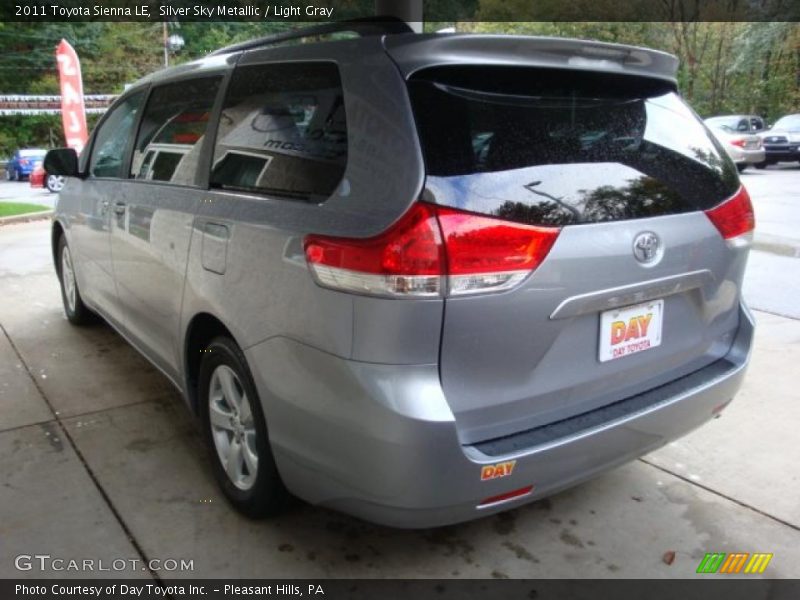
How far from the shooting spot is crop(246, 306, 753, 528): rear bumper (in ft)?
6.31

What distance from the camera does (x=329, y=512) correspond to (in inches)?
109

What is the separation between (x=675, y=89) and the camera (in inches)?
105

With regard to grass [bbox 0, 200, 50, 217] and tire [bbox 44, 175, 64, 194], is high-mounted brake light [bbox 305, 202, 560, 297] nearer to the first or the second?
grass [bbox 0, 200, 50, 217]

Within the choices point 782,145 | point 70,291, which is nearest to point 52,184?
point 70,291

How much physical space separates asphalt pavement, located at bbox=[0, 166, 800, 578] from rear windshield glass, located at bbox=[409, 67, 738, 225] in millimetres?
1259

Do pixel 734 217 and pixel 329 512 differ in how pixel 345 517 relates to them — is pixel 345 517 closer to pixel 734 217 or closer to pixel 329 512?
pixel 329 512

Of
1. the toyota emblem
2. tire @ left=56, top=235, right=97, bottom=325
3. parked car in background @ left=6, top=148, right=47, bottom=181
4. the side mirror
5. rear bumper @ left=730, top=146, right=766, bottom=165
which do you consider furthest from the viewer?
parked car in background @ left=6, top=148, right=47, bottom=181

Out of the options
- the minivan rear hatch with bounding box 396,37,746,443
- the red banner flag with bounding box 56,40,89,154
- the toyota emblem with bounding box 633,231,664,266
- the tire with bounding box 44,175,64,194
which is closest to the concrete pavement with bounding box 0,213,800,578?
the minivan rear hatch with bounding box 396,37,746,443

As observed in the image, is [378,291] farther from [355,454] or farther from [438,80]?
[438,80]

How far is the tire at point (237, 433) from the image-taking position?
8.14 ft

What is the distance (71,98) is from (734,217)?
72.1 feet

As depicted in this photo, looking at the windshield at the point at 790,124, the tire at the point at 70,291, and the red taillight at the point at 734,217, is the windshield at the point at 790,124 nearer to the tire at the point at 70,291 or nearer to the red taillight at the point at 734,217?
the red taillight at the point at 734,217

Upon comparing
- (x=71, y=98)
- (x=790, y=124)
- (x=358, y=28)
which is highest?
(x=71, y=98)

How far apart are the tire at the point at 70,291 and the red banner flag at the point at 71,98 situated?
17302 millimetres
